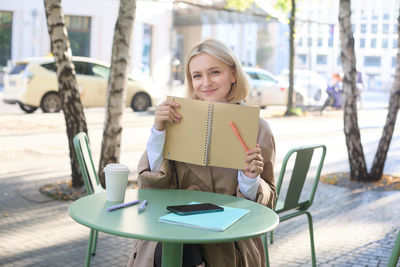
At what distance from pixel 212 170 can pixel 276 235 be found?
8.40ft

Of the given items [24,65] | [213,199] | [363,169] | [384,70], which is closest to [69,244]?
[213,199]

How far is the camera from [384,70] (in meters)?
103

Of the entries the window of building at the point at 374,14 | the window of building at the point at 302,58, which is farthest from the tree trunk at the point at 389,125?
the window of building at the point at 302,58

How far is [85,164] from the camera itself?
13.9 ft

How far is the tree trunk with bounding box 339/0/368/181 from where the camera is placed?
8.22 m

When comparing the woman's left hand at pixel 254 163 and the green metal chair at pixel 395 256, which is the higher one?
the woman's left hand at pixel 254 163

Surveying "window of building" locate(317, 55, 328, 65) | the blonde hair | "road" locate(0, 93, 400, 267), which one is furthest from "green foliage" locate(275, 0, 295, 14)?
Result: "window of building" locate(317, 55, 328, 65)

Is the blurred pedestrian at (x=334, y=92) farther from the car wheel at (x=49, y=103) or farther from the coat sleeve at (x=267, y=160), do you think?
the coat sleeve at (x=267, y=160)

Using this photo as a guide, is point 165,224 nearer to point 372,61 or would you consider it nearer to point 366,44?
point 372,61

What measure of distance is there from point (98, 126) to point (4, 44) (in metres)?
18.8

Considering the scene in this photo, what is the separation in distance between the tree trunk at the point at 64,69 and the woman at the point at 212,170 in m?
3.61

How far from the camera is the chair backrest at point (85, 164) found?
416cm

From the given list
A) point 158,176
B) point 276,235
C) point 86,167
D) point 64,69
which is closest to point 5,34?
point 64,69

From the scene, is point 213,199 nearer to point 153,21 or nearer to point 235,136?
point 235,136
